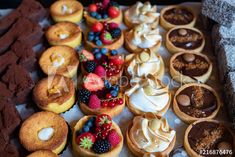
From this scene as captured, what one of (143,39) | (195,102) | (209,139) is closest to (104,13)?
(143,39)

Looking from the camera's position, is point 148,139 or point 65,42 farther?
point 65,42

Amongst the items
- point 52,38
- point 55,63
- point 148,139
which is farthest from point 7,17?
point 148,139

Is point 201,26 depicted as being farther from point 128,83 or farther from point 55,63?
point 55,63

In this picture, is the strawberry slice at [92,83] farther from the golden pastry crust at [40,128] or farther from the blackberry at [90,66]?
the golden pastry crust at [40,128]

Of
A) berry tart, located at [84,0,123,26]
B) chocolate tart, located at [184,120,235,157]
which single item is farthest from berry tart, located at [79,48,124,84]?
chocolate tart, located at [184,120,235,157]

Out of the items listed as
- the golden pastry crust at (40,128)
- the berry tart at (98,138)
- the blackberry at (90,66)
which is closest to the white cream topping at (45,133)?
the golden pastry crust at (40,128)

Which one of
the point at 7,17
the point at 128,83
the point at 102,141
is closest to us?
the point at 102,141
